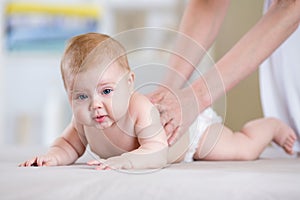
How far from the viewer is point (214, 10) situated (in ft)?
4.76

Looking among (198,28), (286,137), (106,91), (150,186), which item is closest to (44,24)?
(198,28)

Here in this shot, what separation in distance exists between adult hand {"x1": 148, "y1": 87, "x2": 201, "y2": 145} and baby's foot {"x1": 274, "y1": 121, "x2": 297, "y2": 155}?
0.41 meters

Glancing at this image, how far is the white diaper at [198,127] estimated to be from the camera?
3.68ft

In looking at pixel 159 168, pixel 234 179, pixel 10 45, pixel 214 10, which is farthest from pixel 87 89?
pixel 10 45

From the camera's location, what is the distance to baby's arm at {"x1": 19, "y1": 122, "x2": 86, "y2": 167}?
3.31 ft

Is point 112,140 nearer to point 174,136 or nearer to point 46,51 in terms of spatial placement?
point 174,136

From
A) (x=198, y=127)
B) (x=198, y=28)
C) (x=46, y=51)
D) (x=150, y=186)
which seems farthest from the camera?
(x=46, y=51)

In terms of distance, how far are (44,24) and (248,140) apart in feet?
7.15

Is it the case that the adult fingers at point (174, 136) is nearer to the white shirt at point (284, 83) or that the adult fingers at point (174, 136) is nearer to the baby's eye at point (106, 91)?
the baby's eye at point (106, 91)

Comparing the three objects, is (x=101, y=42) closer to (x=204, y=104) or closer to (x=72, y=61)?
(x=72, y=61)

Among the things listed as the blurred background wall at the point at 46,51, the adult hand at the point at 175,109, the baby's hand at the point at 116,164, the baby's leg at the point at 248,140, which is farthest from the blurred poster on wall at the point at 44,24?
the baby's hand at the point at 116,164

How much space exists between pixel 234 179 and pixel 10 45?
2.65 m

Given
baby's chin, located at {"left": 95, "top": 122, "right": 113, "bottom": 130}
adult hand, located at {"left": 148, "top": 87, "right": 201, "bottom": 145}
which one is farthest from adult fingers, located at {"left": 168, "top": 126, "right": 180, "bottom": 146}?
baby's chin, located at {"left": 95, "top": 122, "right": 113, "bottom": 130}

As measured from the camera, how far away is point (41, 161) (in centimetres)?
100
